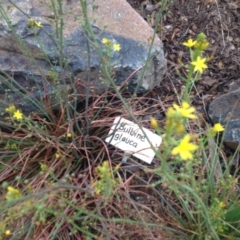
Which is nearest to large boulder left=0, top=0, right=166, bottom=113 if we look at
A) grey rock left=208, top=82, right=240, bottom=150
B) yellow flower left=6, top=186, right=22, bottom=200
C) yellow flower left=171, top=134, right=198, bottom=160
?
grey rock left=208, top=82, right=240, bottom=150

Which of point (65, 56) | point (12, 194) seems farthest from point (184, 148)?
point (65, 56)

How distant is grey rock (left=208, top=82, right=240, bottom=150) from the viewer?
6.66 ft

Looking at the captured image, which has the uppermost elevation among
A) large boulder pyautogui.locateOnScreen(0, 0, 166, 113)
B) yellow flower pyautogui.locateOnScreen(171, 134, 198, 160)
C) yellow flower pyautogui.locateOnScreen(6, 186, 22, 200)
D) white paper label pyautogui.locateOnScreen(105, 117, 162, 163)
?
yellow flower pyautogui.locateOnScreen(171, 134, 198, 160)

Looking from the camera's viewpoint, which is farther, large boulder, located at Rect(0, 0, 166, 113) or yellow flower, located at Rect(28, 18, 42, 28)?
large boulder, located at Rect(0, 0, 166, 113)

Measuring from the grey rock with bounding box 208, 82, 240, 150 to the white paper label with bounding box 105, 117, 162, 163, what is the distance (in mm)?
339

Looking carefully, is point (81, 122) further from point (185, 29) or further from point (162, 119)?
point (185, 29)

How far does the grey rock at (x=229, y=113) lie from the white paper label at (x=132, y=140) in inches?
13.4

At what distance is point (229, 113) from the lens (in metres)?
2.11

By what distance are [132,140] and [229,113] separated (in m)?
0.49

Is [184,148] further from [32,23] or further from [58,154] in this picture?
[58,154]

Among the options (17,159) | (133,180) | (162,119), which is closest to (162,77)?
(162,119)

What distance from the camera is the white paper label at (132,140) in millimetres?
1882

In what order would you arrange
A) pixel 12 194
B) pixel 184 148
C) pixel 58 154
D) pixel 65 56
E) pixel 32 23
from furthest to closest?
1. pixel 65 56
2. pixel 58 154
3. pixel 32 23
4. pixel 12 194
5. pixel 184 148

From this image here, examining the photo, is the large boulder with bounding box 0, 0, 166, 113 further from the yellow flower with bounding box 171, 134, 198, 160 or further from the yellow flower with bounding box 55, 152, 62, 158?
the yellow flower with bounding box 171, 134, 198, 160
